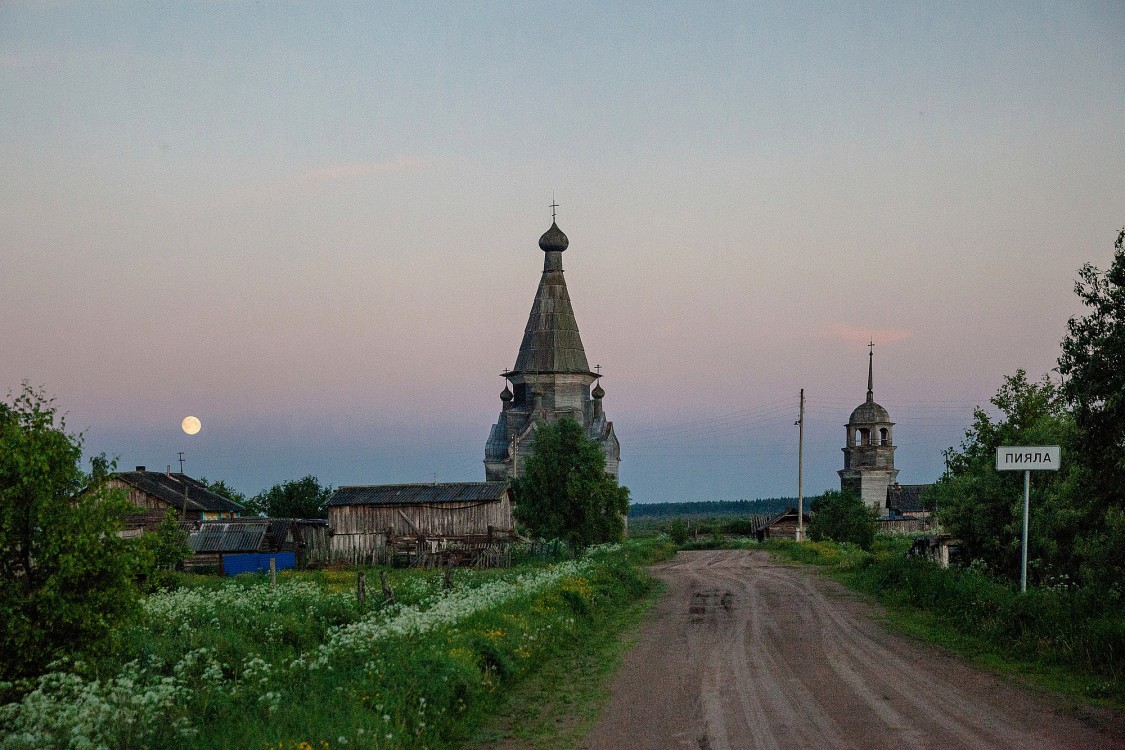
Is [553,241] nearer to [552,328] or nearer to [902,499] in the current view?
[552,328]

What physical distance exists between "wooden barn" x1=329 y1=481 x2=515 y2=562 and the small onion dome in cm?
3391

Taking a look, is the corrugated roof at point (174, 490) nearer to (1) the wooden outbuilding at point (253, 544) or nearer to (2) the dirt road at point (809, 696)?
(1) the wooden outbuilding at point (253, 544)

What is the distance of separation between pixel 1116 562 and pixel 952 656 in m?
6.89

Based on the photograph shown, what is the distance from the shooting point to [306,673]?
1280cm

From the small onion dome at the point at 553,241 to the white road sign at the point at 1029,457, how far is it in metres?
66.6

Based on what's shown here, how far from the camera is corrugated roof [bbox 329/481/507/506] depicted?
167ft

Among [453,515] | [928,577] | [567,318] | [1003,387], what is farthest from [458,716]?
[567,318]

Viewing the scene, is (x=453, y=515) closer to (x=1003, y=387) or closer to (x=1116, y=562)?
Answer: (x=1003, y=387)

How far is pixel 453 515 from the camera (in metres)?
50.7

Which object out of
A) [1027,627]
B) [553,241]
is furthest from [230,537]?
[1027,627]

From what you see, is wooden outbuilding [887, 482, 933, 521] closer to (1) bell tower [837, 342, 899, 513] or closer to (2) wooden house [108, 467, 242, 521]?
(1) bell tower [837, 342, 899, 513]

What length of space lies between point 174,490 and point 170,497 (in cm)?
356

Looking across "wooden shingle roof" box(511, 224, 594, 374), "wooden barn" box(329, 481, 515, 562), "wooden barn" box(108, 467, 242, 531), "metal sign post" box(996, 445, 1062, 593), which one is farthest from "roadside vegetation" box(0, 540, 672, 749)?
"wooden shingle roof" box(511, 224, 594, 374)

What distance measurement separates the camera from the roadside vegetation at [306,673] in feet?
29.1
